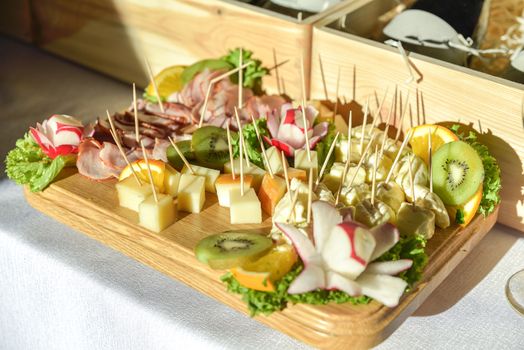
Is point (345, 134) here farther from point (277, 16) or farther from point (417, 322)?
point (417, 322)

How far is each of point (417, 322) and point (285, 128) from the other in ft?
1.56

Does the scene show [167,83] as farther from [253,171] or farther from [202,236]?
[202,236]

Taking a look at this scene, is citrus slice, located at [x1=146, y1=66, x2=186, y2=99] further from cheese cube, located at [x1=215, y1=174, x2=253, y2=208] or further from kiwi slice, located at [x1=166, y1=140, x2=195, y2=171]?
cheese cube, located at [x1=215, y1=174, x2=253, y2=208]

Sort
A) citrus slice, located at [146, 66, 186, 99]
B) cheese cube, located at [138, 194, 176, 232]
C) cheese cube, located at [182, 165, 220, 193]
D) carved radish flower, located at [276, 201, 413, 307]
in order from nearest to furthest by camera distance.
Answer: carved radish flower, located at [276, 201, 413, 307], cheese cube, located at [138, 194, 176, 232], cheese cube, located at [182, 165, 220, 193], citrus slice, located at [146, 66, 186, 99]

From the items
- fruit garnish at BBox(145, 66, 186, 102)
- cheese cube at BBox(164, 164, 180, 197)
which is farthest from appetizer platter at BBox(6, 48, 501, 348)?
fruit garnish at BBox(145, 66, 186, 102)

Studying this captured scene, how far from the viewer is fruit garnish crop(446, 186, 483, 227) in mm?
1308

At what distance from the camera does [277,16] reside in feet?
5.41

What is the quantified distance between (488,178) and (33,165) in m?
0.89

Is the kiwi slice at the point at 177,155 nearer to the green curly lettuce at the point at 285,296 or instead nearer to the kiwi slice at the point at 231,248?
the kiwi slice at the point at 231,248

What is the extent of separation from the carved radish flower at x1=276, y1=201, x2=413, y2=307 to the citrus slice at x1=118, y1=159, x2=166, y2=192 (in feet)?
1.02

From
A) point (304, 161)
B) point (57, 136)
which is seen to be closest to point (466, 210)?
point (304, 161)

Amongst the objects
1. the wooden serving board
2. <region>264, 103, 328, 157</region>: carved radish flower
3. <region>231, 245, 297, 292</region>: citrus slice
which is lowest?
the wooden serving board

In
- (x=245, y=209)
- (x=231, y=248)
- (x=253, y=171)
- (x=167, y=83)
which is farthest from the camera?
(x=167, y=83)

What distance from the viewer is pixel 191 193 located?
132 cm
